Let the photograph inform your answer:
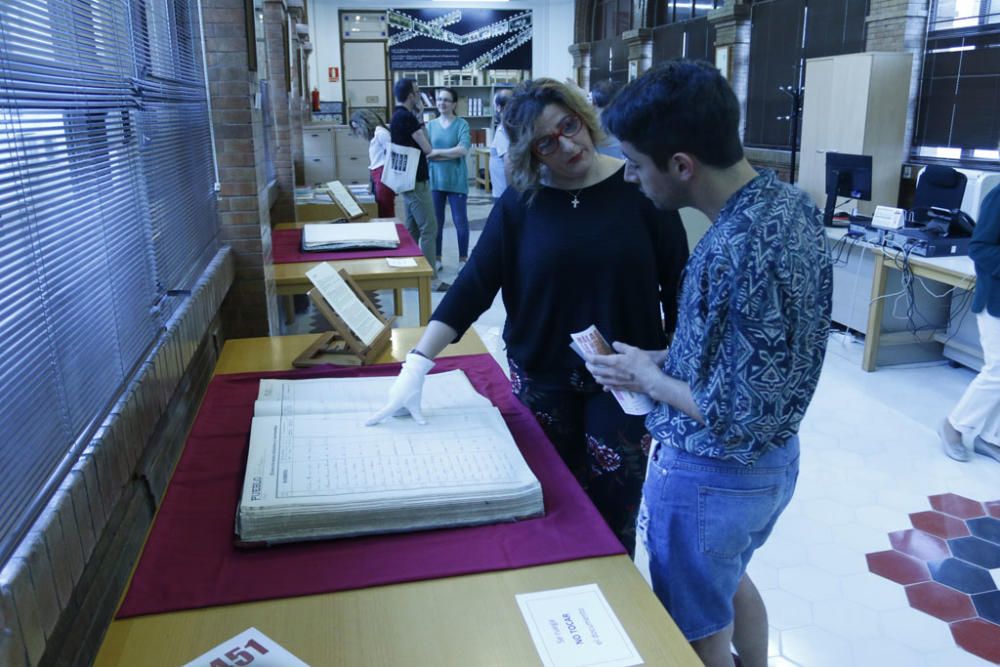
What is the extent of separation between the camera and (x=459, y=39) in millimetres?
13898

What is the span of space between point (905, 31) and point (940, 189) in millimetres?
2141

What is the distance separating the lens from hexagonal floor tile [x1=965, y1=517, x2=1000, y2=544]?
271cm

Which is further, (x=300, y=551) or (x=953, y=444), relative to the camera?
(x=953, y=444)

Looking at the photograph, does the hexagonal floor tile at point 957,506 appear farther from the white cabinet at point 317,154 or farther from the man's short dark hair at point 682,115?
the white cabinet at point 317,154

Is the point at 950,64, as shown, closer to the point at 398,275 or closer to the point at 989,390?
the point at 989,390

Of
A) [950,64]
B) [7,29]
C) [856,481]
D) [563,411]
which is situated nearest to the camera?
[7,29]

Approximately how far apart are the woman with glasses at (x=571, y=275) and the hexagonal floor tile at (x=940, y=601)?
1231 millimetres

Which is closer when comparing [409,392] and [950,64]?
[409,392]

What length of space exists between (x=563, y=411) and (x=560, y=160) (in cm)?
53

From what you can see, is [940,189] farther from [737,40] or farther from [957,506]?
[737,40]

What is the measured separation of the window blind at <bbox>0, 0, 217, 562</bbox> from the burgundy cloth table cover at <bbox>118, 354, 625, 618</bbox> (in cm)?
17

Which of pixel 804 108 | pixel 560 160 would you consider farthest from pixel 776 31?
pixel 560 160

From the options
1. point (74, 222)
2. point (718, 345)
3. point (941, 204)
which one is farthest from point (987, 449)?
point (74, 222)

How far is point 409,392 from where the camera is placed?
4.52ft
